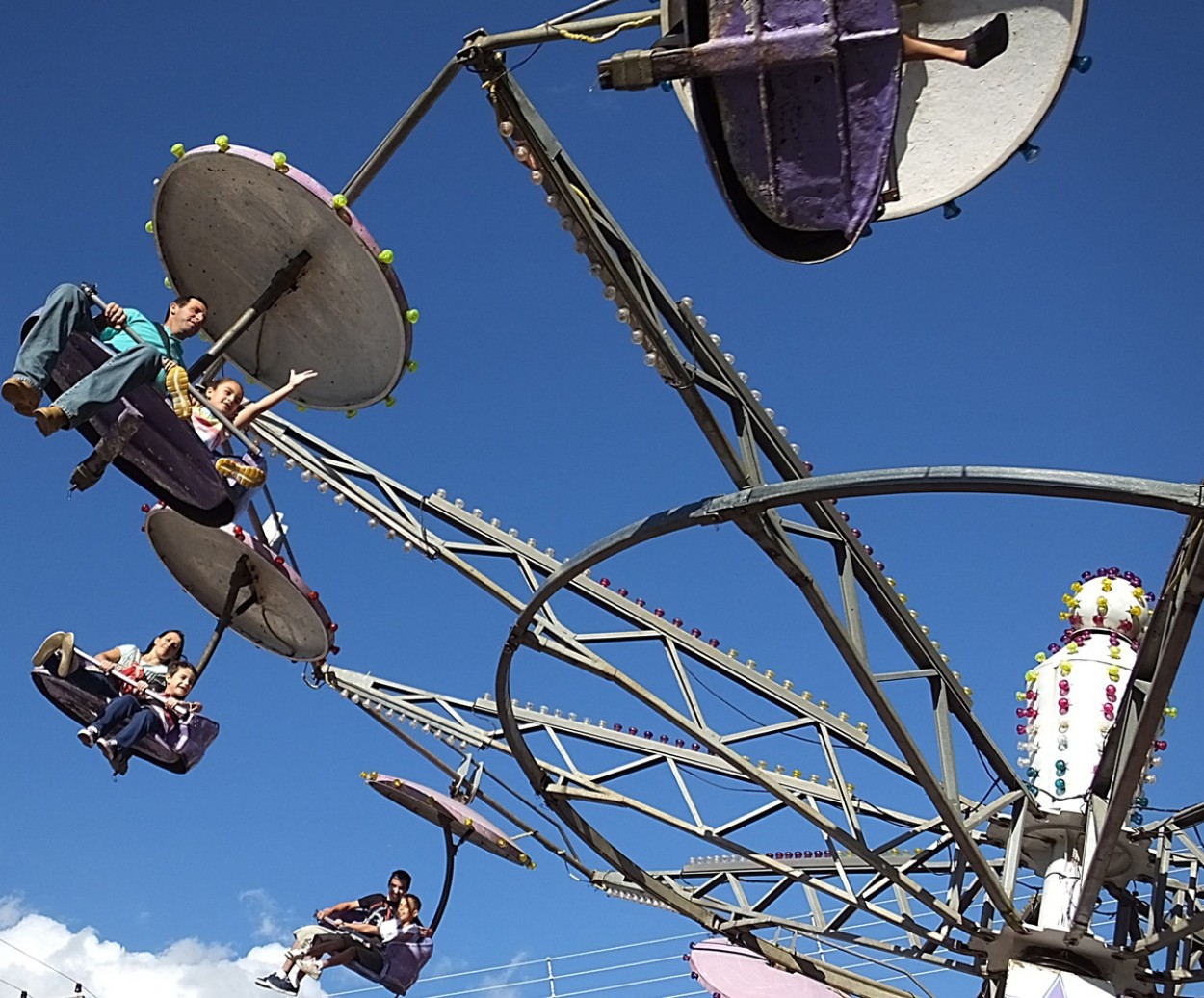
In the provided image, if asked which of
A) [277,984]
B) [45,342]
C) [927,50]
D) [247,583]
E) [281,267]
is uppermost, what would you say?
[281,267]

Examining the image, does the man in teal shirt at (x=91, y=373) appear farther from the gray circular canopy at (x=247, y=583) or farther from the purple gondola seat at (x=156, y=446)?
the gray circular canopy at (x=247, y=583)

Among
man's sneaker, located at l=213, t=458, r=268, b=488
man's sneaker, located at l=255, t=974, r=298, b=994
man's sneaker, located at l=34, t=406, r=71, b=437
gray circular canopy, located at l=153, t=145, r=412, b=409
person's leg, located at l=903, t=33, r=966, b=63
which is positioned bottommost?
man's sneaker, located at l=255, t=974, r=298, b=994

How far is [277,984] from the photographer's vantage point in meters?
15.0

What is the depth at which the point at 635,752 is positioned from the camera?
15859 mm

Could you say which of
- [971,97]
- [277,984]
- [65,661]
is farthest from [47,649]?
[971,97]

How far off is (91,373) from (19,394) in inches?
21.7

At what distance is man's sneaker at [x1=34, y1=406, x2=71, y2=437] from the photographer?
34.0ft

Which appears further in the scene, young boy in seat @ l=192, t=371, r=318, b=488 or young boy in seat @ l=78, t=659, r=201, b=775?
young boy in seat @ l=78, t=659, r=201, b=775

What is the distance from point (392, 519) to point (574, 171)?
17.2ft

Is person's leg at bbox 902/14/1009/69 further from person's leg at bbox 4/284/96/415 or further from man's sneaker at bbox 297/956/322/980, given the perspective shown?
man's sneaker at bbox 297/956/322/980

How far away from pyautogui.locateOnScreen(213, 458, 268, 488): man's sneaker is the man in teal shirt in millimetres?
530

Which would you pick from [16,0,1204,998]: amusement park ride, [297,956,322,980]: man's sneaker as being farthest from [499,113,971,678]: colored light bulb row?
[297,956,322,980]: man's sneaker

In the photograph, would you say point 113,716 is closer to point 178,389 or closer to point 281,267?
point 178,389

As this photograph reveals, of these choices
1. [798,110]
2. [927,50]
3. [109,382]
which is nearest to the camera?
[927,50]
